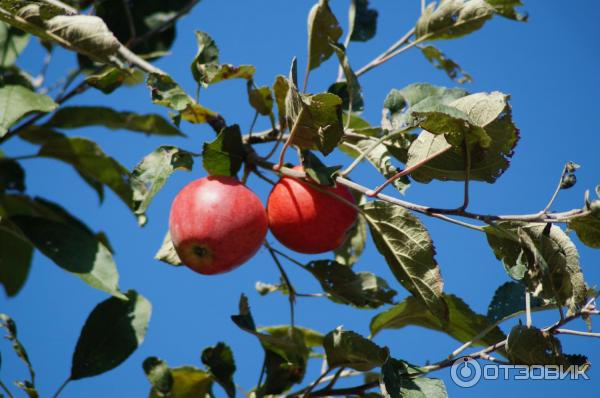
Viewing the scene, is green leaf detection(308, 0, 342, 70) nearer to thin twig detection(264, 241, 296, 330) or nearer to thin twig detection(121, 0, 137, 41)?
thin twig detection(264, 241, 296, 330)

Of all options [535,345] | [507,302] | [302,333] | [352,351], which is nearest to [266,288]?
[302,333]

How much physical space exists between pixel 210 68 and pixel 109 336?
2.74 feet

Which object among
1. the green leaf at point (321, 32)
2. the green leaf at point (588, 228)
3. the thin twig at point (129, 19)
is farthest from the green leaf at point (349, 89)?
the thin twig at point (129, 19)

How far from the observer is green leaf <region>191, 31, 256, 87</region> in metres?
1.84

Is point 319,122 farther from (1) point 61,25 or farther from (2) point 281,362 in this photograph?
(2) point 281,362

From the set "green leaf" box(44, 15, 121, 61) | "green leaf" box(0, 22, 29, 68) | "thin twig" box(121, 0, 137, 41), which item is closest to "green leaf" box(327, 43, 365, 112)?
"green leaf" box(44, 15, 121, 61)

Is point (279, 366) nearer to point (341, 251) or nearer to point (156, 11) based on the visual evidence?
point (341, 251)

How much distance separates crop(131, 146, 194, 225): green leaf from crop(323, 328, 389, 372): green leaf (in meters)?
0.55

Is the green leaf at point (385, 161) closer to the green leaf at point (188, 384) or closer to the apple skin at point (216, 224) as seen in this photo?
the apple skin at point (216, 224)

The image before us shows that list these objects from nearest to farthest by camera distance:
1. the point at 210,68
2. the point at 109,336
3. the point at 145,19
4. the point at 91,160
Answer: the point at 210,68 → the point at 109,336 → the point at 91,160 → the point at 145,19

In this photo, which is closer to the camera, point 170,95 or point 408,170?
Result: point 408,170

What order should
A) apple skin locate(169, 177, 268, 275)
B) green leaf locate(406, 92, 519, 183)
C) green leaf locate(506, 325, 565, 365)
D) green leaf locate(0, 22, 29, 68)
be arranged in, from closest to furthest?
green leaf locate(406, 92, 519, 183)
green leaf locate(506, 325, 565, 365)
apple skin locate(169, 177, 268, 275)
green leaf locate(0, 22, 29, 68)

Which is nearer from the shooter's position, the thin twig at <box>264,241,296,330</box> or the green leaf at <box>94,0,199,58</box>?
the thin twig at <box>264,241,296,330</box>

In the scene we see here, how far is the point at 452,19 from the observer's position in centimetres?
216
